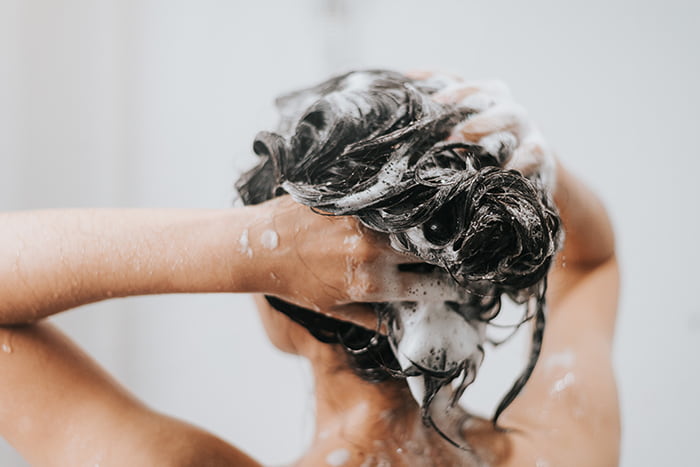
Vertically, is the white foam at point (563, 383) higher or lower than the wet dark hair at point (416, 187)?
lower

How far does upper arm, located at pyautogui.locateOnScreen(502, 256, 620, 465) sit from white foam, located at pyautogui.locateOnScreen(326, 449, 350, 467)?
0.18 meters

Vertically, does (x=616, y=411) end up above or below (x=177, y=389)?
above

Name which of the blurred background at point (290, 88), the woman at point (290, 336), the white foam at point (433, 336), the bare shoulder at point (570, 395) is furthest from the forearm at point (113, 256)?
the blurred background at point (290, 88)

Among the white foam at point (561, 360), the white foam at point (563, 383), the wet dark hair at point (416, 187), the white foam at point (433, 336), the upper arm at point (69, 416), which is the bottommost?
the white foam at point (563, 383)

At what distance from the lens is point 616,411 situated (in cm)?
69

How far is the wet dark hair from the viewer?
0.40m

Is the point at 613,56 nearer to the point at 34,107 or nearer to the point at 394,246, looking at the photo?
the point at 394,246

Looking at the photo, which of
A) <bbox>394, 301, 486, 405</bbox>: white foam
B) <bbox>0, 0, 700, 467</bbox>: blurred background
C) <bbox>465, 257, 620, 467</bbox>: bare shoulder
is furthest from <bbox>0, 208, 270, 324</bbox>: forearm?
<bbox>0, 0, 700, 467</bbox>: blurred background

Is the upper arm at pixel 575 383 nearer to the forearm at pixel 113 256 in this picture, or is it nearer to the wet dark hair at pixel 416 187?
the wet dark hair at pixel 416 187

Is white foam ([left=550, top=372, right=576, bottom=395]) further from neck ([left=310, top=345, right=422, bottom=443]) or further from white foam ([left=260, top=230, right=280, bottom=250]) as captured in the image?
white foam ([left=260, top=230, right=280, bottom=250])

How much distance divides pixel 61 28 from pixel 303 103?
2.55 ft

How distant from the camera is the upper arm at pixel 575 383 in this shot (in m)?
0.66

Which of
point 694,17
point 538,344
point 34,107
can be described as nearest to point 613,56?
point 694,17

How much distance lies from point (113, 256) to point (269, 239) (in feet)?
0.44
